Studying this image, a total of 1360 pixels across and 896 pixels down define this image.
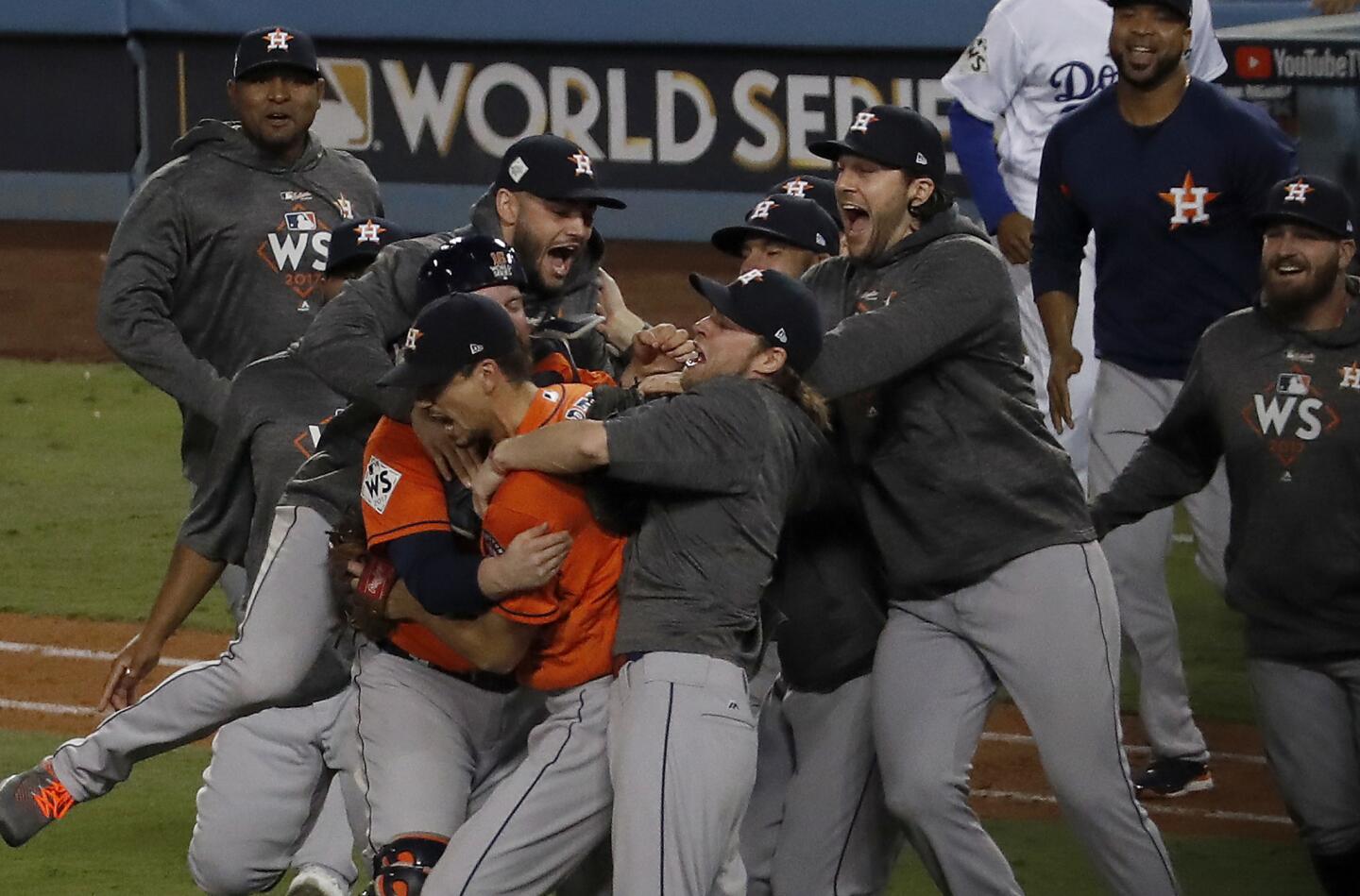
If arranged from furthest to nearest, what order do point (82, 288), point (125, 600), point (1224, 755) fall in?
point (82, 288)
point (125, 600)
point (1224, 755)

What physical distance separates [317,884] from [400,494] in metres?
1.48

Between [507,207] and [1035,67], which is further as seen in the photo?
[1035,67]

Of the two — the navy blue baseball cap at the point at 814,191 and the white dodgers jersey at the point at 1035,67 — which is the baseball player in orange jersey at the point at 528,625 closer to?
the navy blue baseball cap at the point at 814,191

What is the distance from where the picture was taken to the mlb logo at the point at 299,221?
6336mm

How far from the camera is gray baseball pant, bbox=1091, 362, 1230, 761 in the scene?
6195 mm

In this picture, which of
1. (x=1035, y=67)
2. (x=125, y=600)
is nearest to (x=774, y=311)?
(x=1035, y=67)

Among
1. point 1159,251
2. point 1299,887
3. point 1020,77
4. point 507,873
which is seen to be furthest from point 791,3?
point 507,873

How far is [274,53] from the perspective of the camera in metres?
6.41

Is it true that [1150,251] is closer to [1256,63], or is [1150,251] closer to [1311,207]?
[1311,207]

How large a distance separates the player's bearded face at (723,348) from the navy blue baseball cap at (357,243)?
1.30m

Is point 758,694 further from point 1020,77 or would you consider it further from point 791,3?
point 791,3

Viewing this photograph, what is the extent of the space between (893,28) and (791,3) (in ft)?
1.89

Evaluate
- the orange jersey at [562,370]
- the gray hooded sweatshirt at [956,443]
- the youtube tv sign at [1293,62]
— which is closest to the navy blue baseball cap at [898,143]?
the gray hooded sweatshirt at [956,443]

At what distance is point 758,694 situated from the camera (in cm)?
480
